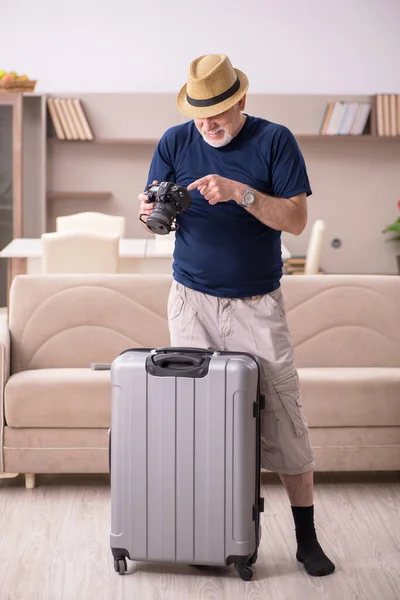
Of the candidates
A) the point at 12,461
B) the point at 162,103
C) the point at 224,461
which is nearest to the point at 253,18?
the point at 162,103

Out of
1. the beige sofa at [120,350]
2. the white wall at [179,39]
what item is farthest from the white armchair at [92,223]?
the beige sofa at [120,350]

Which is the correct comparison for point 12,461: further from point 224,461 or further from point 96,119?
point 96,119

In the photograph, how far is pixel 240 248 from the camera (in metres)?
2.30

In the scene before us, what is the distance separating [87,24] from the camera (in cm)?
739

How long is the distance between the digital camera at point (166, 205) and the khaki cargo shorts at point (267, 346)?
0.24 meters

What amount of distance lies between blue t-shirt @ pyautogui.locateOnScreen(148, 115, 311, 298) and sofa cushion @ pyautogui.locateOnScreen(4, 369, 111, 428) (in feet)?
2.66

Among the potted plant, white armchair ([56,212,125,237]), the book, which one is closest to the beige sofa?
white armchair ([56,212,125,237])

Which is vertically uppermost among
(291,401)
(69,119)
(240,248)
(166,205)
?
(69,119)

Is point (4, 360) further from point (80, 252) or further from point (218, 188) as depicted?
point (80, 252)

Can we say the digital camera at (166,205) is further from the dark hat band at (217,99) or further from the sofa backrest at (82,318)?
the sofa backrest at (82,318)

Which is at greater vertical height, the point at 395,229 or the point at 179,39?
the point at 179,39

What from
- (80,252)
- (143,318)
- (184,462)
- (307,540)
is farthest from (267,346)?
(80,252)

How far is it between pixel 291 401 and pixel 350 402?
77cm

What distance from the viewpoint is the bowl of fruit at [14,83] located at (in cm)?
675
